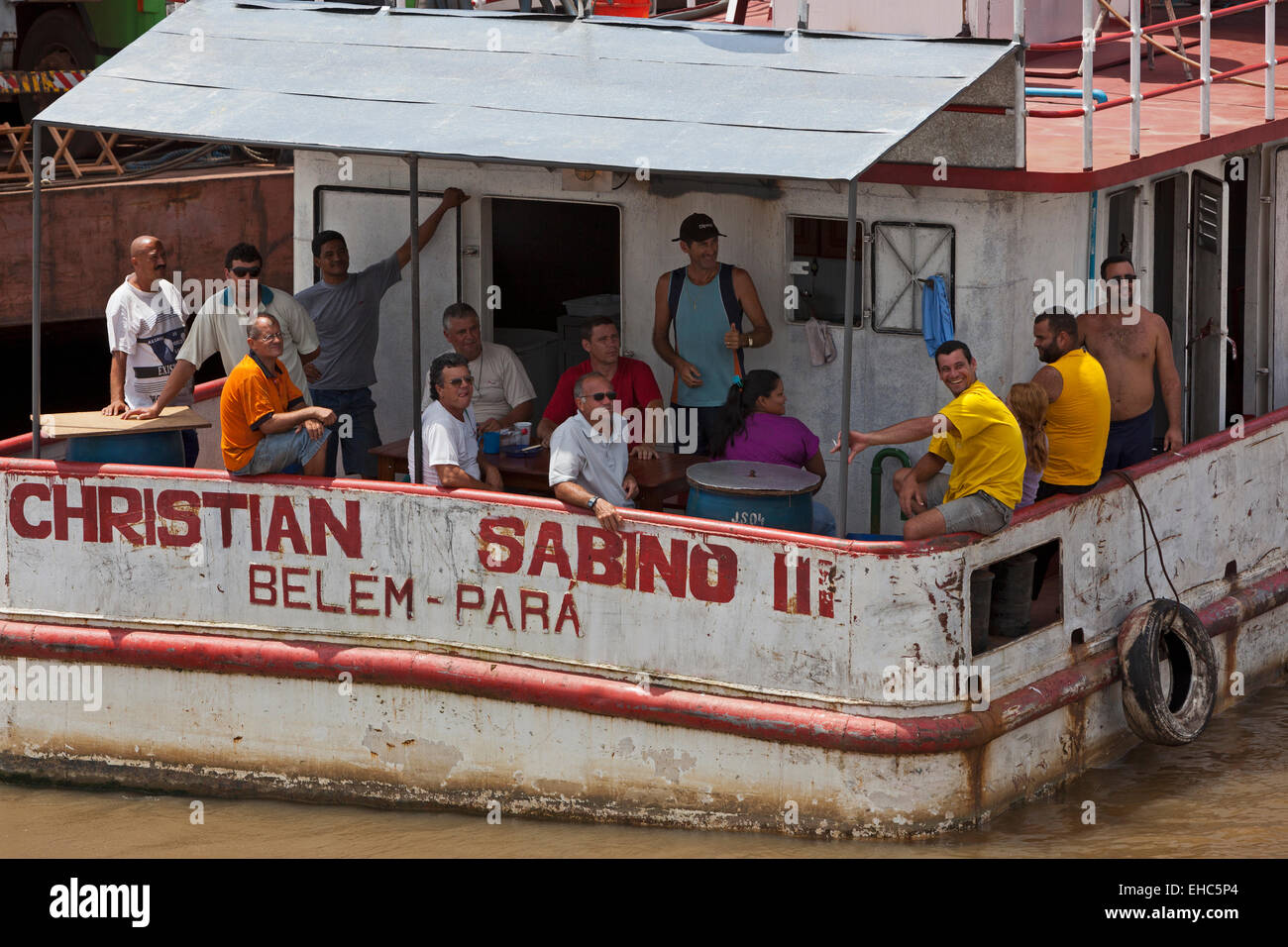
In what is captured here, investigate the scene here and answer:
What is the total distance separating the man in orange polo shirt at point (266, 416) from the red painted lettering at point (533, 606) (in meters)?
1.16

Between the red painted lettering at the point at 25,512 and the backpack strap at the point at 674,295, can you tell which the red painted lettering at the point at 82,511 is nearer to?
the red painted lettering at the point at 25,512

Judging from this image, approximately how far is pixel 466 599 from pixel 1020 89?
3276mm

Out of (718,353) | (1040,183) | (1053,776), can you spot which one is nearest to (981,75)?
(1040,183)

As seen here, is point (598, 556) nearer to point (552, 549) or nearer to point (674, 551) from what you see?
point (552, 549)

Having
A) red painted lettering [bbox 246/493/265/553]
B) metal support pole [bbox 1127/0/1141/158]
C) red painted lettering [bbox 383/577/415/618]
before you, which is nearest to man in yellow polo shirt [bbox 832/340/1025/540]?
metal support pole [bbox 1127/0/1141/158]

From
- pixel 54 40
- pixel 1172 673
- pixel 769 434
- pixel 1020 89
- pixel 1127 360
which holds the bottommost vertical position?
pixel 1172 673

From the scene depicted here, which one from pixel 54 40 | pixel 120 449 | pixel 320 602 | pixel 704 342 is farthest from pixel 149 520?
pixel 54 40

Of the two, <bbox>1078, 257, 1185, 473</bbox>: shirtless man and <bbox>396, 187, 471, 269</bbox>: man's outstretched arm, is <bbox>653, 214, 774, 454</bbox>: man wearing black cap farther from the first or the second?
<bbox>1078, 257, 1185, 473</bbox>: shirtless man

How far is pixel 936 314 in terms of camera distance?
845 centimetres

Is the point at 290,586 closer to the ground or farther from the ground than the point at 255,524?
closer to the ground

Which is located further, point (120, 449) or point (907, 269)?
point (120, 449)

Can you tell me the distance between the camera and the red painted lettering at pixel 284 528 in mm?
8375

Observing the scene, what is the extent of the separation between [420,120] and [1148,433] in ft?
12.3

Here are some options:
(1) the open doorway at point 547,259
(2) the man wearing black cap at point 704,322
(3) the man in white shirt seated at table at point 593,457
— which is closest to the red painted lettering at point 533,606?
(3) the man in white shirt seated at table at point 593,457
